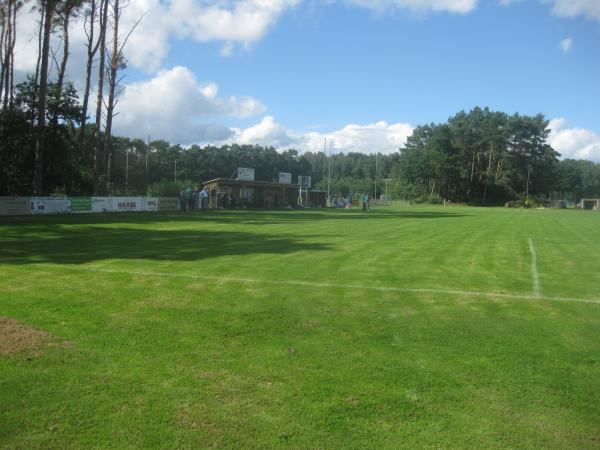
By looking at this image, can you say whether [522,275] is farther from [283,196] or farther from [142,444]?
[283,196]

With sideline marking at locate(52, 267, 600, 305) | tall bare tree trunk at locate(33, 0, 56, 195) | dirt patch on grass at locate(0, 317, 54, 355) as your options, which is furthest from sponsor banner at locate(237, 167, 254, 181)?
dirt patch on grass at locate(0, 317, 54, 355)

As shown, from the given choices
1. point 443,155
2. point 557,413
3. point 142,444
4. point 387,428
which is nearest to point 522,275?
point 557,413

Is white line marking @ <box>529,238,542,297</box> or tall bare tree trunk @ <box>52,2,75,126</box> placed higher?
tall bare tree trunk @ <box>52,2,75,126</box>

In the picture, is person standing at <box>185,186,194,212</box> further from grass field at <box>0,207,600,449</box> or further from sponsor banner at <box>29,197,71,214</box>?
grass field at <box>0,207,600,449</box>

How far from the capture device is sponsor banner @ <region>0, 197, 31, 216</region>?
27148 mm

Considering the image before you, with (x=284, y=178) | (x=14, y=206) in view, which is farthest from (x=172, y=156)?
(x=14, y=206)

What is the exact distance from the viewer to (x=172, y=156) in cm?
9444

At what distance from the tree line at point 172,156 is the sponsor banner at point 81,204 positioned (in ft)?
7.52

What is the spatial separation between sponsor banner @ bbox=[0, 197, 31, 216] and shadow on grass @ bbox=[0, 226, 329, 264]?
9604 mm

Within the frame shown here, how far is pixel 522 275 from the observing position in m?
10.9

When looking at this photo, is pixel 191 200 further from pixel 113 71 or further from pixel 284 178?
pixel 284 178

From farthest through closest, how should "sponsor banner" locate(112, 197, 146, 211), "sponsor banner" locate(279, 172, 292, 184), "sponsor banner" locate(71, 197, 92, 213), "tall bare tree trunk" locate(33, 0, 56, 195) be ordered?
"sponsor banner" locate(279, 172, 292, 184)
"sponsor banner" locate(112, 197, 146, 211)
"sponsor banner" locate(71, 197, 92, 213)
"tall bare tree trunk" locate(33, 0, 56, 195)

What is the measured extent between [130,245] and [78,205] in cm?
2005

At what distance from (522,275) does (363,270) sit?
3.48 metres
